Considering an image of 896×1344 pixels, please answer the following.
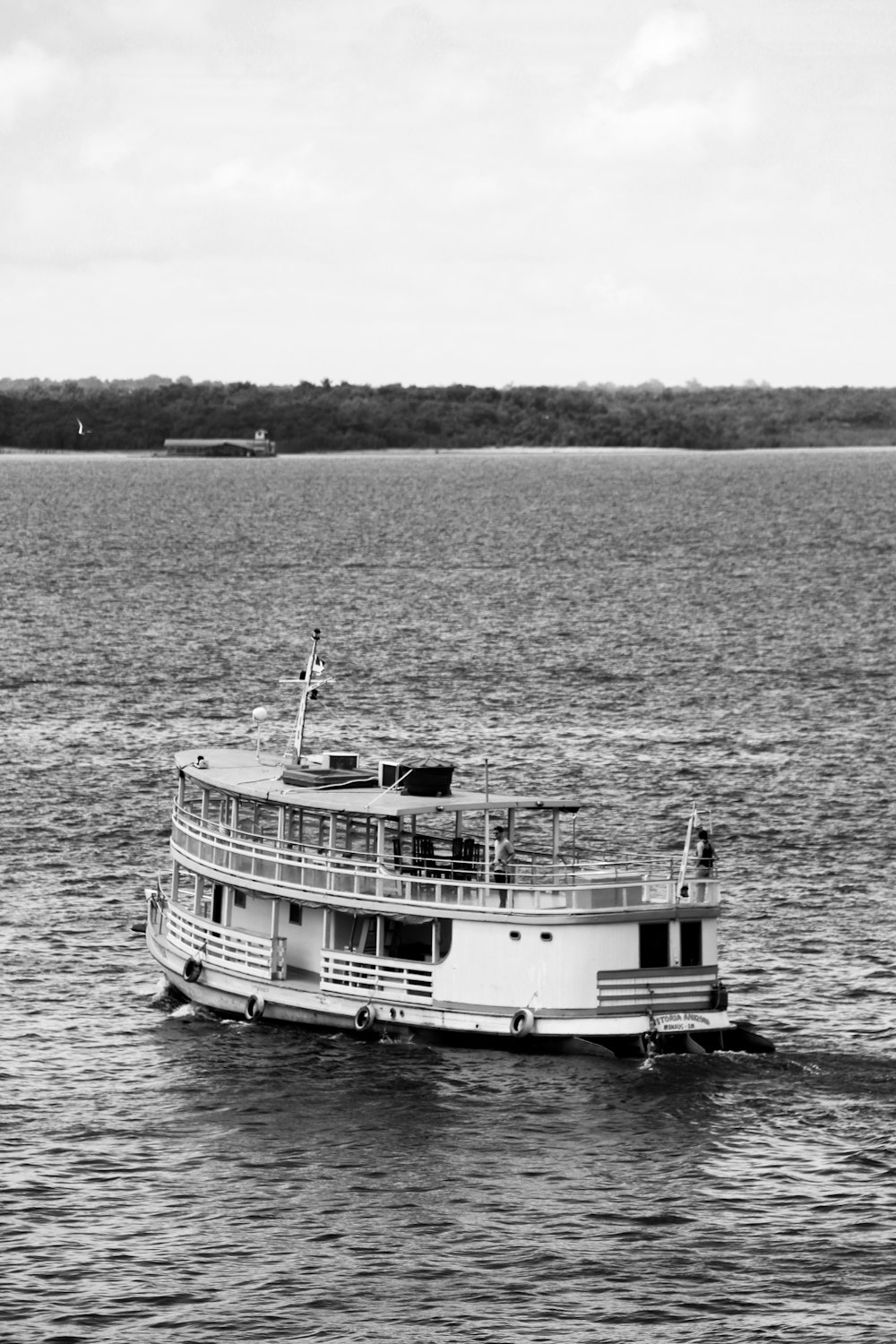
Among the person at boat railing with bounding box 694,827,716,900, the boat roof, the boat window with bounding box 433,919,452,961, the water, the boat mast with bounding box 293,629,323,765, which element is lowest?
the water

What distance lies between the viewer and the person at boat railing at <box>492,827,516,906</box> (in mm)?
51312

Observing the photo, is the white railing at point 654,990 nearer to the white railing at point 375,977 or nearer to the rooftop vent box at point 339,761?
the white railing at point 375,977

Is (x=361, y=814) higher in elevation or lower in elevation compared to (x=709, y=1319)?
higher

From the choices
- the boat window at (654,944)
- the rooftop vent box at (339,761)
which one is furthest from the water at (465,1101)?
the rooftop vent box at (339,761)

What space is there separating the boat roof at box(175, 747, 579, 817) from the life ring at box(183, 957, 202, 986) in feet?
13.7

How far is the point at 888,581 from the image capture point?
158 m

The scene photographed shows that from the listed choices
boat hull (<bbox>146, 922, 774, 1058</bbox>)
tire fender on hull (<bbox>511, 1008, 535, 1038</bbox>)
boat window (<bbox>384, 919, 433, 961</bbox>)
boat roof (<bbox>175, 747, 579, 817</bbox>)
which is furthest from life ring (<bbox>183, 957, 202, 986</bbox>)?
tire fender on hull (<bbox>511, 1008, 535, 1038</bbox>)

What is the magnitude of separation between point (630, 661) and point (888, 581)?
5012cm

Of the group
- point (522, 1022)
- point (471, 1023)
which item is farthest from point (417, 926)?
point (522, 1022)

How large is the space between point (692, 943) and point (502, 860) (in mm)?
4793

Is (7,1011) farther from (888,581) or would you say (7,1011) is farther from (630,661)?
(888,581)

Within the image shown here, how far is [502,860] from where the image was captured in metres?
52.3

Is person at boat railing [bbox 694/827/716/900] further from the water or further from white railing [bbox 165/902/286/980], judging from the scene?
white railing [bbox 165/902/286/980]

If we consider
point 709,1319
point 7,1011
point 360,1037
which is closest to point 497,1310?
point 709,1319
